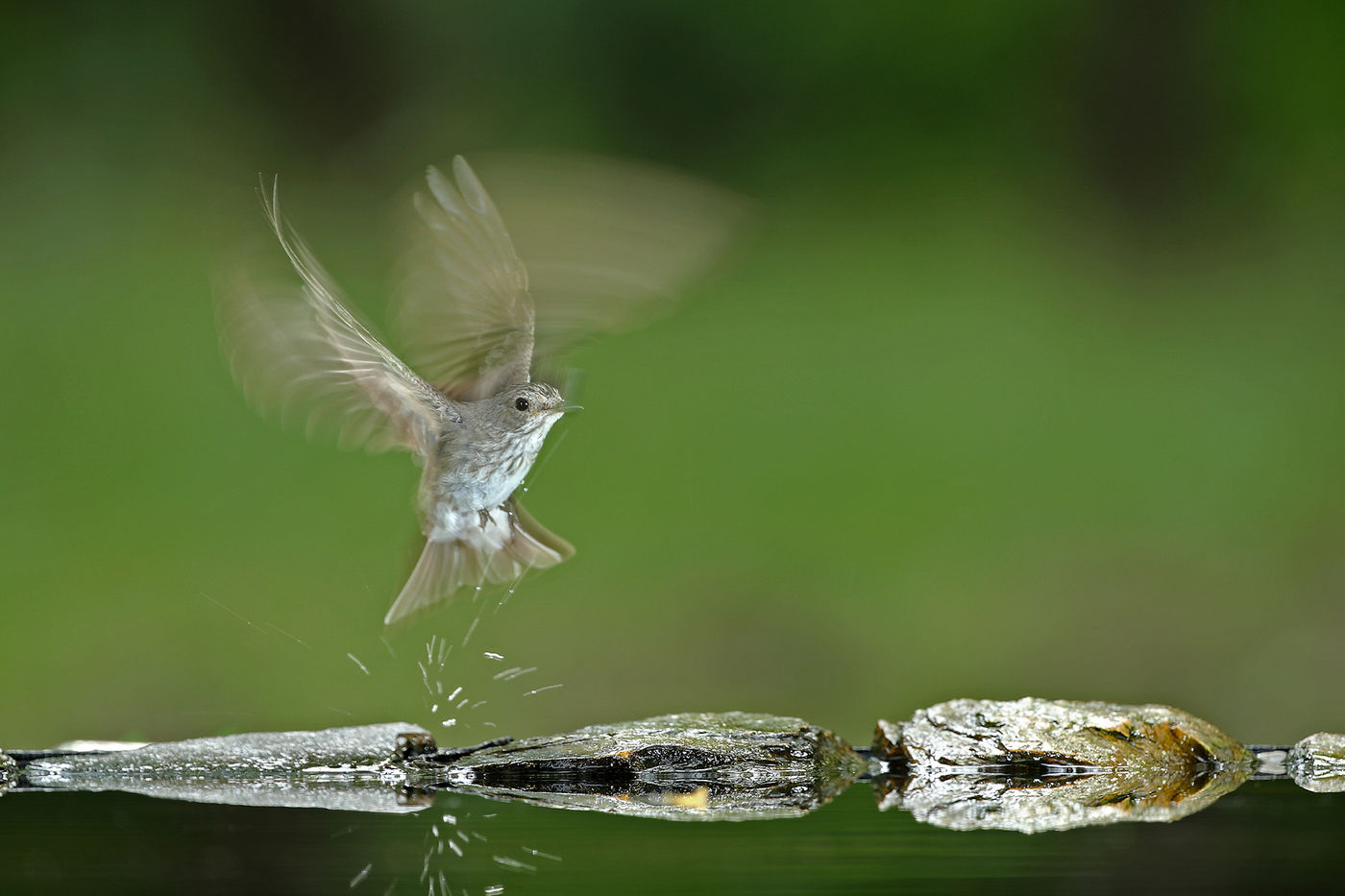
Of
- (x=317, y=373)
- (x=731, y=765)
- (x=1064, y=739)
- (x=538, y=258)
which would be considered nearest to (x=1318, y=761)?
(x=1064, y=739)

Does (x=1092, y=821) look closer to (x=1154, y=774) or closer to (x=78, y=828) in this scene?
(x=1154, y=774)

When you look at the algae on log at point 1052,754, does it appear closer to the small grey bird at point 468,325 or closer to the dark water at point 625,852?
the dark water at point 625,852

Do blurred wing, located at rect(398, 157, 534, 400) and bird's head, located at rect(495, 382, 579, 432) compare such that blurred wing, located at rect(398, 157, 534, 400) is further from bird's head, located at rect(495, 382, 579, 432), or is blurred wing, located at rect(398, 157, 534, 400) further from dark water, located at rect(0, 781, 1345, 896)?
dark water, located at rect(0, 781, 1345, 896)

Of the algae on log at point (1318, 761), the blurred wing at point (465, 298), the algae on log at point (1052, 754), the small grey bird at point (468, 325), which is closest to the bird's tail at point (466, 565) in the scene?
the small grey bird at point (468, 325)

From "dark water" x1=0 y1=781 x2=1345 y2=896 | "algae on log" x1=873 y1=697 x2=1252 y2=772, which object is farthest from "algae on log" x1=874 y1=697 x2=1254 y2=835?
"dark water" x1=0 y1=781 x2=1345 y2=896

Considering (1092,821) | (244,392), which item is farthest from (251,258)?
(1092,821)

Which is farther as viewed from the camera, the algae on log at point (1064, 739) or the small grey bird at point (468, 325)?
the algae on log at point (1064, 739)

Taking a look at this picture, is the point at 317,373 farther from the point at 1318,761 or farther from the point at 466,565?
the point at 1318,761
